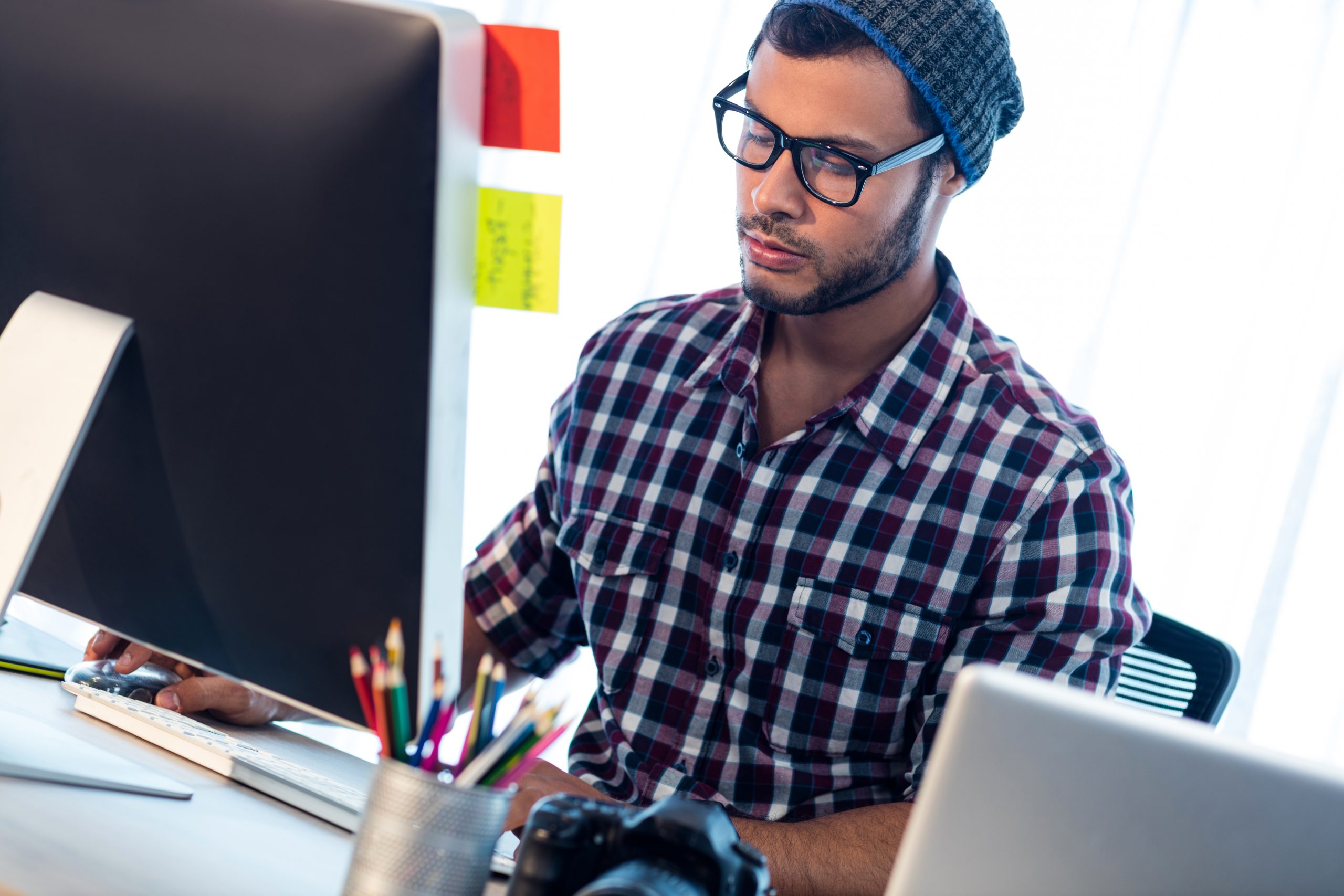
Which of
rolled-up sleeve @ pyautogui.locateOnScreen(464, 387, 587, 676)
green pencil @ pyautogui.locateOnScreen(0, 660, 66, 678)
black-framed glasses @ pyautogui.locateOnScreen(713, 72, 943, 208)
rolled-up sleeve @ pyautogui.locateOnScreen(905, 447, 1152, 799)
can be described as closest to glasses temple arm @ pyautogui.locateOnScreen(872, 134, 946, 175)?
black-framed glasses @ pyautogui.locateOnScreen(713, 72, 943, 208)

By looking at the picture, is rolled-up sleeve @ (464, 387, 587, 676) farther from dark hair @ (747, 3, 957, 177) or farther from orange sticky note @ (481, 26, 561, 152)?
orange sticky note @ (481, 26, 561, 152)

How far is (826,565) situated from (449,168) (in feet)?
2.33

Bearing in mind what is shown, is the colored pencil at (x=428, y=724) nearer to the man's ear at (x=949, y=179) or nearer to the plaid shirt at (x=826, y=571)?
the plaid shirt at (x=826, y=571)

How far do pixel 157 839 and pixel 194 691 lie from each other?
0.96 feet

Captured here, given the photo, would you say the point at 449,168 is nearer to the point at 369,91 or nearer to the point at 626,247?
the point at 369,91

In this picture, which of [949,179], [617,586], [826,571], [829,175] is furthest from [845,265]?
[617,586]

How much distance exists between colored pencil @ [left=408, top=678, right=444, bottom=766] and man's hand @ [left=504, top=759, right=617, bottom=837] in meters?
0.33

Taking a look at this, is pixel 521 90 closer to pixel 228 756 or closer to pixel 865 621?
pixel 228 756

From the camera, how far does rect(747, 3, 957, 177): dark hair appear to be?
1.18m

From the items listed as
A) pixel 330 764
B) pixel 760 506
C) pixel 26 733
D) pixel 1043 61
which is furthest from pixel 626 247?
pixel 26 733

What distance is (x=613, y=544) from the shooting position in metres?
1.25

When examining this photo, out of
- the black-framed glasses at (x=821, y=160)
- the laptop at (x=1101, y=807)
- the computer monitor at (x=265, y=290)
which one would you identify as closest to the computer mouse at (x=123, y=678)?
the computer monitor at (x=265, y=290)

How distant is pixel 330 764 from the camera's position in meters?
0.91

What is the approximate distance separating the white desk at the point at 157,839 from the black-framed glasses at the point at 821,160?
813 mm
